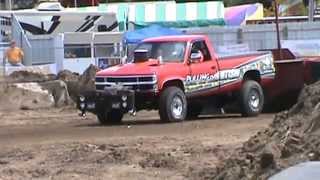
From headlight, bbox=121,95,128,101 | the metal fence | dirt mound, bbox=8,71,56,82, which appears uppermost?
the metal fence

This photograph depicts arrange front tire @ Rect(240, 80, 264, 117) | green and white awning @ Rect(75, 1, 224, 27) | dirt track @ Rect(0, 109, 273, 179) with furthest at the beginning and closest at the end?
green and white awning @ Rect(75, 1, 224, 27) → front tire @ Rect(240, 80, 264, 117) → dirt track @ Rect(0, 109, 273, 179)

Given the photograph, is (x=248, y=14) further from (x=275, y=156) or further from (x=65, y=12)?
(x=275, y=156)

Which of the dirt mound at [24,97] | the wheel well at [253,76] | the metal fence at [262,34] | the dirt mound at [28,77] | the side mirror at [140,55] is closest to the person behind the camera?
the side mirror at [140,55]

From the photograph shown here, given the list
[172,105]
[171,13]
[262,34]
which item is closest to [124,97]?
[172,105]

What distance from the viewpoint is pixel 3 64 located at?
3281cm

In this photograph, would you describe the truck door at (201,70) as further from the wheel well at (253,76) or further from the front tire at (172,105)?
the wheel well at (253,76)

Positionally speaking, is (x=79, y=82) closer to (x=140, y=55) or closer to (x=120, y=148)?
→ (x=140, y=55)

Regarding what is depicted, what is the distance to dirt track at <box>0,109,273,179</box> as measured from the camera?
434 inches

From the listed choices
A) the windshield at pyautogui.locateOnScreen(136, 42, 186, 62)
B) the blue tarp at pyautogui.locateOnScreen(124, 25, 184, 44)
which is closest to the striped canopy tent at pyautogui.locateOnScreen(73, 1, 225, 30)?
the blue tarp at pyautogui.locateOnScreen(124, 25, 184, 44)

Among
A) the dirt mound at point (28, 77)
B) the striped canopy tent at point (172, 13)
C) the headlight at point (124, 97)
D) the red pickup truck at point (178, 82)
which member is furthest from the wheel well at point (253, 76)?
the striped canopy tent at point (172, 13)

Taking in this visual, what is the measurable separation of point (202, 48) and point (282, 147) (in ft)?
35.6

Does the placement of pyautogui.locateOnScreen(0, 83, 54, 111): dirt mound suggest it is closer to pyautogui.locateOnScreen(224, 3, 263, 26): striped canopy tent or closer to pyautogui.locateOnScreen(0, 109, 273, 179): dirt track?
pyautogui.locateOnScreen(0, 109, 273, 179): dirt track

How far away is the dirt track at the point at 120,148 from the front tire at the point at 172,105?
28 cm

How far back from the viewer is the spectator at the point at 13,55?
106ft
